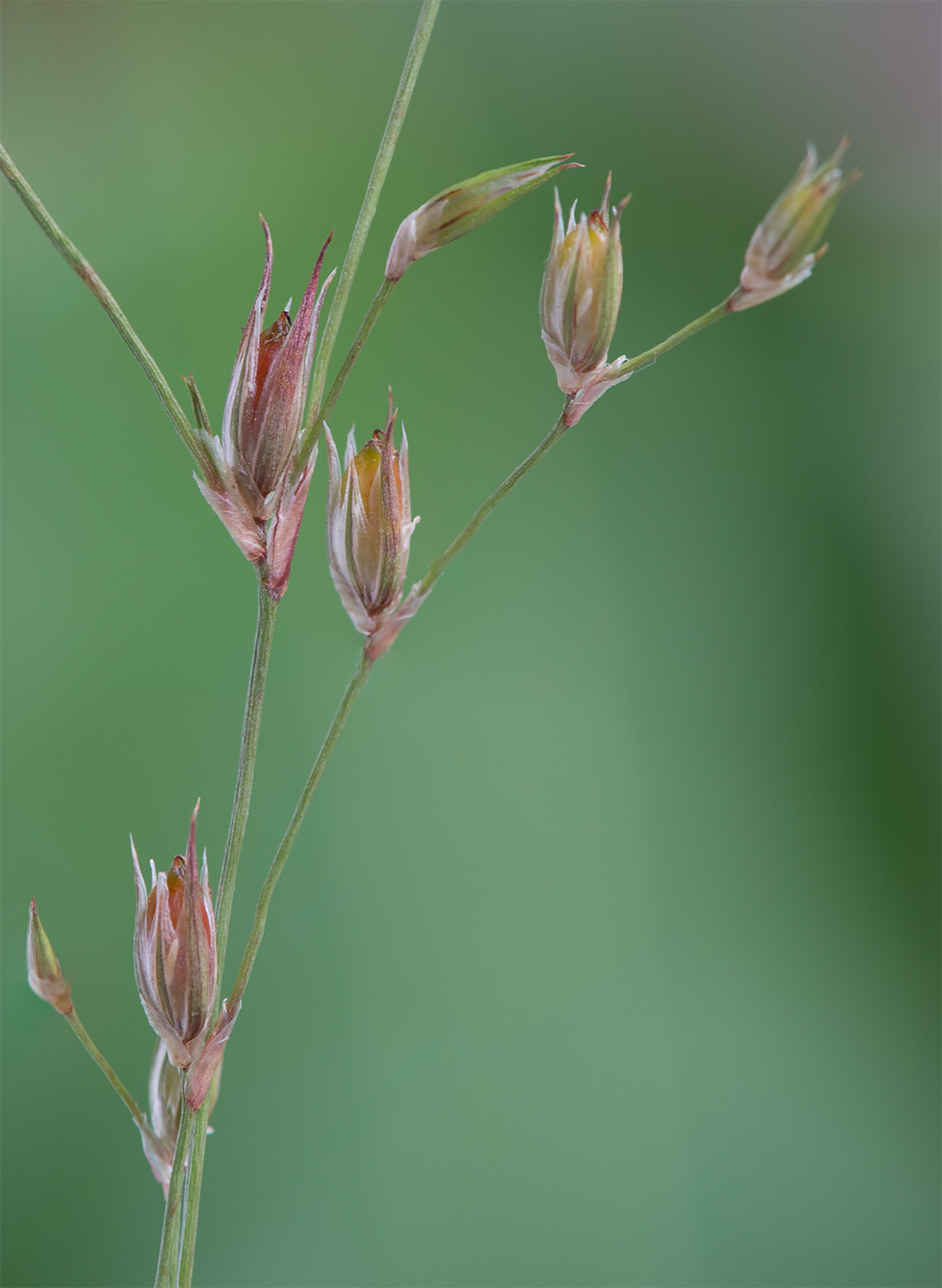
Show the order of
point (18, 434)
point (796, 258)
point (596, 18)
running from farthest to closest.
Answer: point (596, 18) → point (18, 434) → point (796, 258)

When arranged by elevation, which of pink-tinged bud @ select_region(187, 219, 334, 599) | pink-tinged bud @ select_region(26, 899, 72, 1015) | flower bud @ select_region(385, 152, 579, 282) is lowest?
pink-tinged bud @ select_region(26, 899, 72, 1015)

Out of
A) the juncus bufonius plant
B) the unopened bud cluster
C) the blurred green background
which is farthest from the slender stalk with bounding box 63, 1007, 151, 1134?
the blurred green background

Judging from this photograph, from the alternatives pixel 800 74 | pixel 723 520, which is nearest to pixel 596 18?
pixel 800 74

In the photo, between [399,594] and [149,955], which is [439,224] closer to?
[399,594]

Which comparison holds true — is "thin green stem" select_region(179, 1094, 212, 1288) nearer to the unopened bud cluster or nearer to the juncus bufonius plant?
the juncus bufonius plant

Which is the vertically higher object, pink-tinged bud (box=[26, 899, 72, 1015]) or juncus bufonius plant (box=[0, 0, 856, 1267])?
juncus bufonius plant (box=[0, 0, 856, 1267])

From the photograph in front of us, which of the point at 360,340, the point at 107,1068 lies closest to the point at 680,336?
the point at 360,340

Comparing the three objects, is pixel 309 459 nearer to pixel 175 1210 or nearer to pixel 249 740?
pixel 249 740
